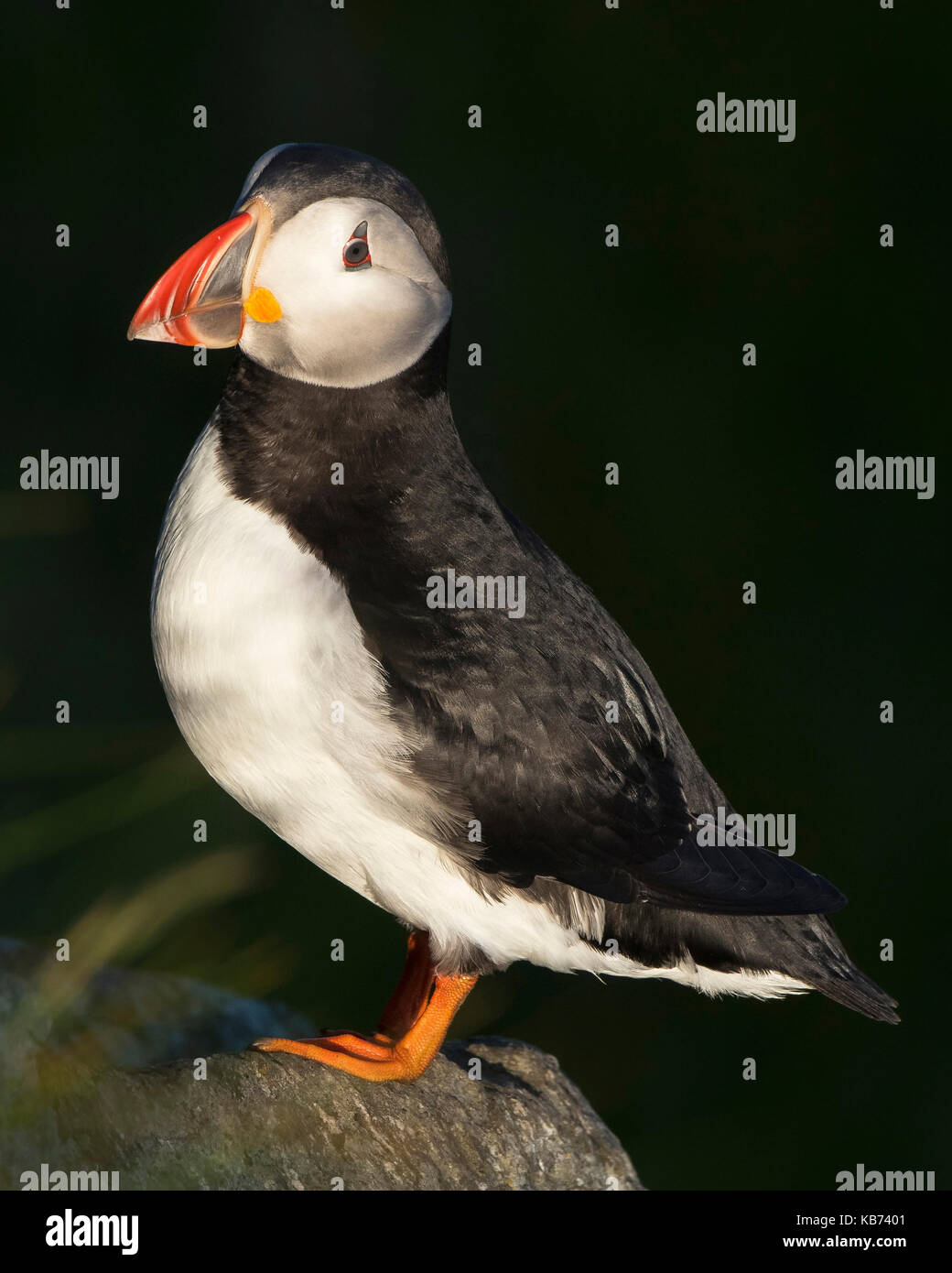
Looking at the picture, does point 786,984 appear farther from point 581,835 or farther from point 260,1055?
point 260,1055

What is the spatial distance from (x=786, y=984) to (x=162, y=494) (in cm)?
435

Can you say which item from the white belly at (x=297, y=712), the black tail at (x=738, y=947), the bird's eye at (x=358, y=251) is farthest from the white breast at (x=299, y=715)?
the bird's eye at (x=358, y=251)

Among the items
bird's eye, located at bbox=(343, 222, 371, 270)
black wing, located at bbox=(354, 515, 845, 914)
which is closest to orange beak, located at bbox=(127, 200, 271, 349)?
bird's eye, located at bbox=(343, 222, 371, 270)

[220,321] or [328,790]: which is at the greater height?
[220,321]

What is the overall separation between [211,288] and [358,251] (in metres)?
0.28

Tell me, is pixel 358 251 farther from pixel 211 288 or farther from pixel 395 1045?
pixel 395 1045

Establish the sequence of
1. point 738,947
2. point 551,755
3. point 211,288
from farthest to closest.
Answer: point 738,947, point 551,755, point 211,288

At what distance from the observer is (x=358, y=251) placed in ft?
9.33

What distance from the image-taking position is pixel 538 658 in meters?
3.01

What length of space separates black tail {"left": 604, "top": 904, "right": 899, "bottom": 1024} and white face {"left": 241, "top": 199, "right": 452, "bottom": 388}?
48.1 inches

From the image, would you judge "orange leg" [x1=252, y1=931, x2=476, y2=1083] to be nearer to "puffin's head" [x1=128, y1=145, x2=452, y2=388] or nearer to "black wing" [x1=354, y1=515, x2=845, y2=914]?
"black wing" [x1=354, y1=515, x2=845, y2=914]

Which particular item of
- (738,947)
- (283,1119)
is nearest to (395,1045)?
(283,1119)

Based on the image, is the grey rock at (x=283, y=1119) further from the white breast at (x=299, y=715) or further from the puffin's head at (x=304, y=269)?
the puffin's head at (x=304, y=269)
